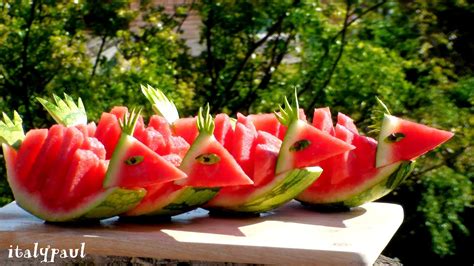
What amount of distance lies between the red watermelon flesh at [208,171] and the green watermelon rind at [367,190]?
420mm

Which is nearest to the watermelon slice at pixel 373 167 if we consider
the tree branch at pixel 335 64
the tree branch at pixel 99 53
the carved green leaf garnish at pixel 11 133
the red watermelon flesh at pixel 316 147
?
the red watermelon flesh at pixel 316 147

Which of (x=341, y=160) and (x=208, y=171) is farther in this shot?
(x=341, y=160)

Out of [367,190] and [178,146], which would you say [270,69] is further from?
[178,146]

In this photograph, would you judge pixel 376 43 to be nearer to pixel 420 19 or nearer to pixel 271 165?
pixel 420 19

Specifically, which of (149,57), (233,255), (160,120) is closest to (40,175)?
(160,120)

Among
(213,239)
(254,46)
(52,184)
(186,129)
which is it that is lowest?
(213,239)

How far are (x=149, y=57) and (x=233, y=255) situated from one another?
3.17 metres

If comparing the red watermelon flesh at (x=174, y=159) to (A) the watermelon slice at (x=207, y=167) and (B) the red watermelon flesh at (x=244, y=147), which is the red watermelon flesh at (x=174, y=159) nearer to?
(A) the watermelon slice at (x=207, y=167)

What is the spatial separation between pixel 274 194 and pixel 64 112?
0.70m

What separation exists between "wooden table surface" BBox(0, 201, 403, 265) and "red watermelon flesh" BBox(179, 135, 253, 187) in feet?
0.41

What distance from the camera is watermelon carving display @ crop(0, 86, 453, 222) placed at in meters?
2.54

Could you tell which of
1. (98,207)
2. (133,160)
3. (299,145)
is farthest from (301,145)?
(98,207)

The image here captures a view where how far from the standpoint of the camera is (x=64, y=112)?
289 centimetres

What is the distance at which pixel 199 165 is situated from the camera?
2.58 metres
